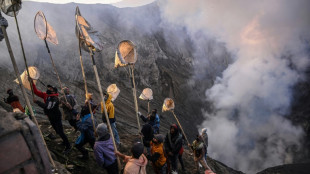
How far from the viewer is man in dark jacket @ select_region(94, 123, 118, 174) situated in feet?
9.51

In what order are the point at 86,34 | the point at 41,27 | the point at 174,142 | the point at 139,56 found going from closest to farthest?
the point at 86,34 < the point at 41,27 < the point at 174,142 < the point at 139,56

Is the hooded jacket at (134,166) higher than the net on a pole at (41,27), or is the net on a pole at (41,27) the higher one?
the net on a pole at (41,27)

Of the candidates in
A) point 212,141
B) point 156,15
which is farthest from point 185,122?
point 156,15

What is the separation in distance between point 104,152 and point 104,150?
4 cm

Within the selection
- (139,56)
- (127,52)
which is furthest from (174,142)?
(139,56)

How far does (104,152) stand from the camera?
296cm

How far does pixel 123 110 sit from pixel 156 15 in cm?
1936

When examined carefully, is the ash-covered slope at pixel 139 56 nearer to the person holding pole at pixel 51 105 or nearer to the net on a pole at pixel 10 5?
the person holding pole at pixel 51 105

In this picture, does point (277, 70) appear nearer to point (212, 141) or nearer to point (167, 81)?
point (212, 141)

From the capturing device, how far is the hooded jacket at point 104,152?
9.51 feet

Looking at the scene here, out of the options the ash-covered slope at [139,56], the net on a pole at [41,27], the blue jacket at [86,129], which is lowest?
the blue jacket at [86,129]

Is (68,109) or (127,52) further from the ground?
(127,52)

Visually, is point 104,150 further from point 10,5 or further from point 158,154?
point 10,5

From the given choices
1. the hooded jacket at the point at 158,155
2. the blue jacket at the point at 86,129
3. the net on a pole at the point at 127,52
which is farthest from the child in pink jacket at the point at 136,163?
the net on a pole at the point at 127,52
